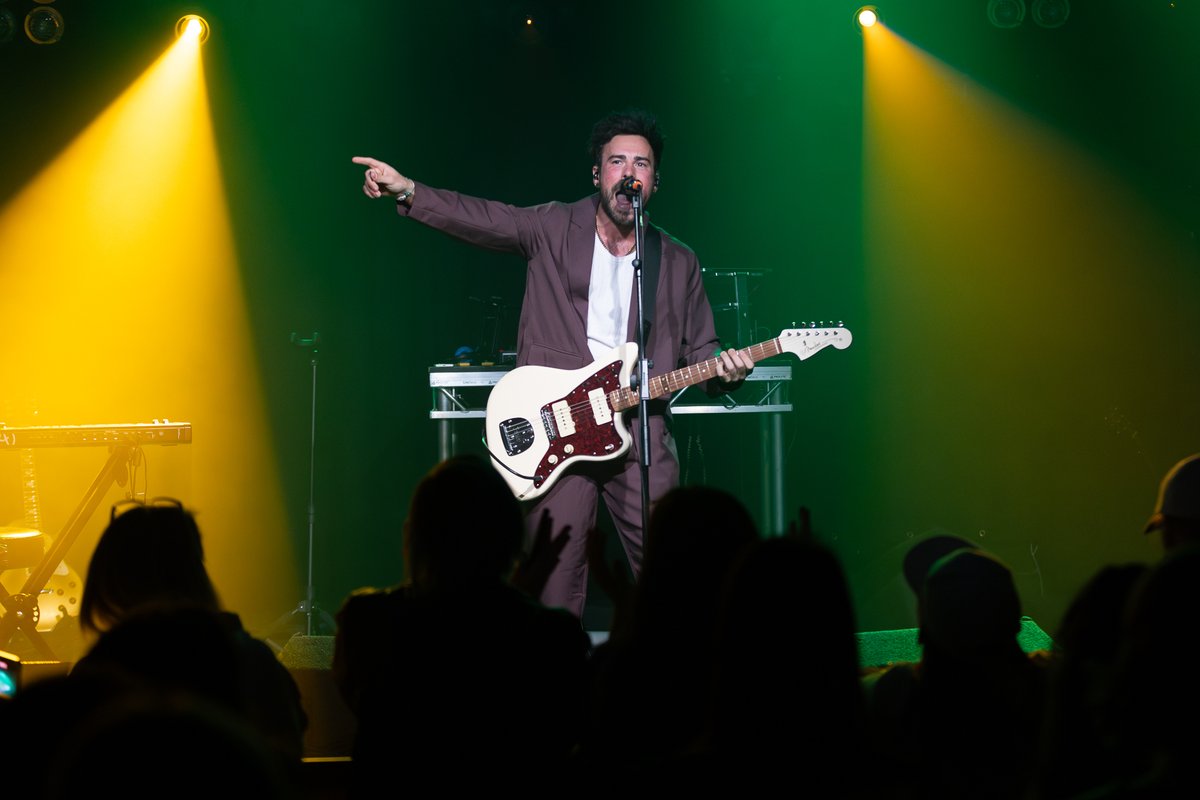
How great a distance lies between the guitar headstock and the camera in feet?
16.6

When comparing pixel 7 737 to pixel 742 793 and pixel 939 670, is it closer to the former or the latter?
pixel 742 793

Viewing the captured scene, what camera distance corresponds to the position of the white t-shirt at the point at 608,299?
500 cm

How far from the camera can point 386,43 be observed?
720cm

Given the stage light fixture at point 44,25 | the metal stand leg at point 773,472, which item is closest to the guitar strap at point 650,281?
the metal stand leg at point 773,472

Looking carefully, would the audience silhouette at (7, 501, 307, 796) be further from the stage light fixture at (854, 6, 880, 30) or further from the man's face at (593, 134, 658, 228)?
the stage light fixture at (854, 6, 880, 30)

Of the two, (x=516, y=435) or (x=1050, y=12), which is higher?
(x=1050, y=12)

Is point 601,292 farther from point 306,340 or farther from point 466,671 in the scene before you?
point 466,671

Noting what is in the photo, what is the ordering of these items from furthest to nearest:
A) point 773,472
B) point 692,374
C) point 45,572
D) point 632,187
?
point 773,472 → point 45,572 → point 692,374 → point 632,187

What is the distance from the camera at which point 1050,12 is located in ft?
22.9

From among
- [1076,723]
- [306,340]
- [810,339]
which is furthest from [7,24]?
[1076,723]

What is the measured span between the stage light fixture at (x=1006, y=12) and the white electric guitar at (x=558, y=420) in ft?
12.8

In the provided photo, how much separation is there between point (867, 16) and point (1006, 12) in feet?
2.82

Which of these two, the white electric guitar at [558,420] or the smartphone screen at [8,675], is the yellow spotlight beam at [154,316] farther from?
the smartphone screen at [8,675]

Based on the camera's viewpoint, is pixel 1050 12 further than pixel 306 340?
Yes
